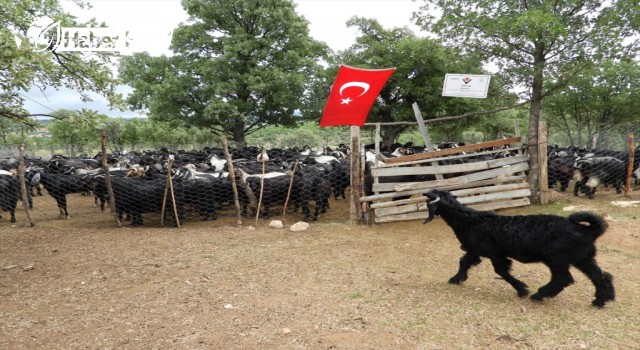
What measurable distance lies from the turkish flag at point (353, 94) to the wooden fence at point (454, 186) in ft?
4.41

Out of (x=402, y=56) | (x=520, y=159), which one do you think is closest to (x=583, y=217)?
(x=520, y=159)

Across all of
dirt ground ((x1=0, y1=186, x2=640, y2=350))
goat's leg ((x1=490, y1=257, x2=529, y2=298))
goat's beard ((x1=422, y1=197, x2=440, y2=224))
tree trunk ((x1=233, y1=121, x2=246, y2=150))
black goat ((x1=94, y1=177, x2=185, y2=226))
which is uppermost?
tree trunk ((x1=233, y1=121, x2=246, y2=150))

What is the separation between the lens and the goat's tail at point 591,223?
11.6 ft

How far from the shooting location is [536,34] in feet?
22.9

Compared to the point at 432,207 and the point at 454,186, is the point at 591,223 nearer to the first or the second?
the point at 432,207

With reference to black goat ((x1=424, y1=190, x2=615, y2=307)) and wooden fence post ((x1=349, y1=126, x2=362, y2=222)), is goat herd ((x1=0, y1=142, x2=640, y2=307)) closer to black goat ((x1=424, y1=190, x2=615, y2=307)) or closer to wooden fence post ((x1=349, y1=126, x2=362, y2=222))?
black goat ((x1=424, y1=190, x2=615, y2=307))

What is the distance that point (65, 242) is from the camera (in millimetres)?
6992

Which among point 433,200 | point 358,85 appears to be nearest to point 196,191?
point 358,85

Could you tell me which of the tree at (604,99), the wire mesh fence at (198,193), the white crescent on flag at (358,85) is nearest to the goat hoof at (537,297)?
the white crescent on flag at (358,85)

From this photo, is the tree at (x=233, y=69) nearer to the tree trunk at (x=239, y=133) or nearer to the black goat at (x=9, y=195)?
the tree trunk at (x=239, y=133)

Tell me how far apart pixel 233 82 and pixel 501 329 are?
19115mm

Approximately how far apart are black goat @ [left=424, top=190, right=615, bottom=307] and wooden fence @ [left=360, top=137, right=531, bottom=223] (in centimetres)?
319

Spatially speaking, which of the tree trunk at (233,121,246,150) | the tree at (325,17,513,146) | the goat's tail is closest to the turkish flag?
the goat's tail

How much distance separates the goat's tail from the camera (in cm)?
353
